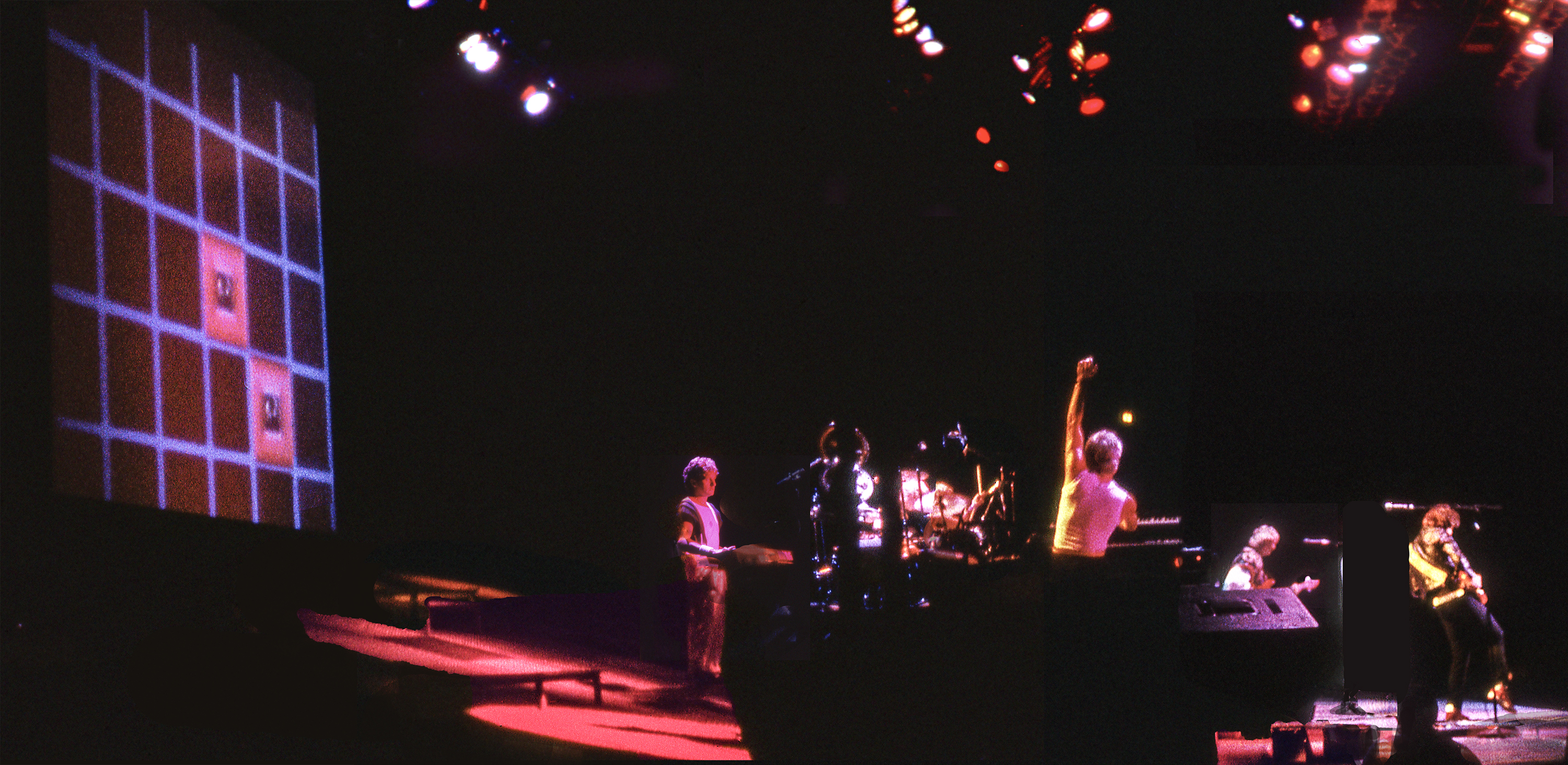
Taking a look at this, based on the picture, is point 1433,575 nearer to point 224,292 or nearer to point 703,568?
point 703,568

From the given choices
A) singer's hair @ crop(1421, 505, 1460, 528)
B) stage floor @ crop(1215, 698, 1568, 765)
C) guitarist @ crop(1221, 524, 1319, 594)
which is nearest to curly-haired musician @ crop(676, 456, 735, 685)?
stage floor @ crop(1215, 698, 1568, 765)

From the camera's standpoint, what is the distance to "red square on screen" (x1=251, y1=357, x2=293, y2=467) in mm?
3490

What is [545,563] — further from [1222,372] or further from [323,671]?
A: [1222,372]

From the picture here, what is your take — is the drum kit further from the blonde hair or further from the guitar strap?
the guitar strap

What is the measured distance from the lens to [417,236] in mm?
4305

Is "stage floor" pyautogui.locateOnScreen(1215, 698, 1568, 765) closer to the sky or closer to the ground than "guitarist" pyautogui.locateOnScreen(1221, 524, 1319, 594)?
closer to the ground

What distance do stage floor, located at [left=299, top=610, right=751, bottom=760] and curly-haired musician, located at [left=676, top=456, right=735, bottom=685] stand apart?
128 millimetres

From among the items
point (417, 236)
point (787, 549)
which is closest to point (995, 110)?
point (787, 549)

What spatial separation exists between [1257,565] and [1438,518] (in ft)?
3.32

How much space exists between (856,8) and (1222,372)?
7.46ft

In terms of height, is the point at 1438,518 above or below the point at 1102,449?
below

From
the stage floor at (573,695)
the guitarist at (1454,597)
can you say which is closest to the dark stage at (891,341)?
the stage floor at (573,695)

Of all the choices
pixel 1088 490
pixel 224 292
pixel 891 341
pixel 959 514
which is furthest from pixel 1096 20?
pixel 224 292

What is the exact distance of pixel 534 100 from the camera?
4051 mm
